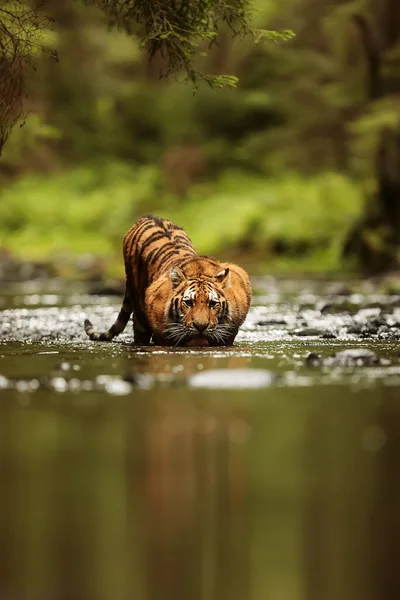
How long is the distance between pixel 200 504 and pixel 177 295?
517 cm

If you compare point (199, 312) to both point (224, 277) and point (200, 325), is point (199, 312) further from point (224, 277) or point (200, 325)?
point (224, 277)

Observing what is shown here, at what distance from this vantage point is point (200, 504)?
3838 mm

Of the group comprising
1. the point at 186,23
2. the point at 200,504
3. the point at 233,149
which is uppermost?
the point at 233,149

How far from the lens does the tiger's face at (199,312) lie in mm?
8797

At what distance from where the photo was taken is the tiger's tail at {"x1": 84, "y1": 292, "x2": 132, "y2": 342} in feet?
34.2

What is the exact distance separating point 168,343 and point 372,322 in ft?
9.84

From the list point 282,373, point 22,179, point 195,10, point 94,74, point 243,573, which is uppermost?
point 94,74

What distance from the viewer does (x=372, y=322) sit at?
37.7 ft

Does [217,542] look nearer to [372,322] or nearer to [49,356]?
[49,356]

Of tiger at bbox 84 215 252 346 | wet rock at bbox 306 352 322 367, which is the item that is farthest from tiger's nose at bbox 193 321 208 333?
wet rock at bbox 306 352 322 367

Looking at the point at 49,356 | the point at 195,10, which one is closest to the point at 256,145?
the point at 195,10

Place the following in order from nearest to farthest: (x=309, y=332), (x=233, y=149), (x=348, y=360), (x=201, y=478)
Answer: (x=201, y=478), (x=348, y=360), (x=309, y=332), (x=233, y=149)

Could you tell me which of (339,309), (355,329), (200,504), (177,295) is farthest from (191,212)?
(200,504)

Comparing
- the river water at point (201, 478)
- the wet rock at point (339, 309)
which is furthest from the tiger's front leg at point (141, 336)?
the wet rock at point (339, 309)
